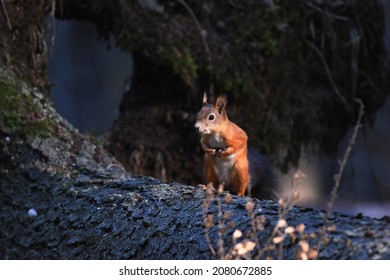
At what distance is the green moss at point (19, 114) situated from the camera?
3496 millimetres

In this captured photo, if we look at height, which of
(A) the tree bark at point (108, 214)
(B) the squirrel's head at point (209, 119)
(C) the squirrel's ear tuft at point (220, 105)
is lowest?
(A) the tree bark at point (108, 214)

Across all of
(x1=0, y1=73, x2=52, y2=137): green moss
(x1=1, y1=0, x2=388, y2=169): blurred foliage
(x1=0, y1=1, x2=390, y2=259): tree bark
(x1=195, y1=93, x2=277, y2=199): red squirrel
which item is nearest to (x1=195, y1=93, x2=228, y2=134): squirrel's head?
(x1=195, y1=93, x2=277, y2=199): red squirrel

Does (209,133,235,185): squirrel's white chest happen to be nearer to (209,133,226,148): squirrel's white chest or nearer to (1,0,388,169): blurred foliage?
(209,133,226,148): squirrel's white chest

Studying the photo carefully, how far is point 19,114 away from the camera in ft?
11.6

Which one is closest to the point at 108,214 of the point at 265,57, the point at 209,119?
the point at 209,119

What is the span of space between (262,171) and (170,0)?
5.33 feet

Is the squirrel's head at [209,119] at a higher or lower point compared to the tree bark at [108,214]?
higher

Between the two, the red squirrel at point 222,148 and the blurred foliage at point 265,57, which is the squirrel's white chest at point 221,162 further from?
the blurred foliage at point 265,57

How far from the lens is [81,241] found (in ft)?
9.98

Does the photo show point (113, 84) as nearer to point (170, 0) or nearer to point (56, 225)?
point (170, 0)

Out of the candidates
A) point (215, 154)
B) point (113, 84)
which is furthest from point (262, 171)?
point (113, 84)

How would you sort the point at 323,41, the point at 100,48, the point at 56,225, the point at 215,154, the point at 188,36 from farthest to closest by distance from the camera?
the point at 100,48, the point at 323,41, the point at 188,36, the point at 215,154, the point at 56,225

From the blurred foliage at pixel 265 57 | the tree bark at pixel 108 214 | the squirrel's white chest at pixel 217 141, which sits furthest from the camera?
the blurred foliage at pixel 265 57

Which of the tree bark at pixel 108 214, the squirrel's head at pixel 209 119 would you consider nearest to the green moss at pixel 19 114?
the tree bark at pixel 108 214
